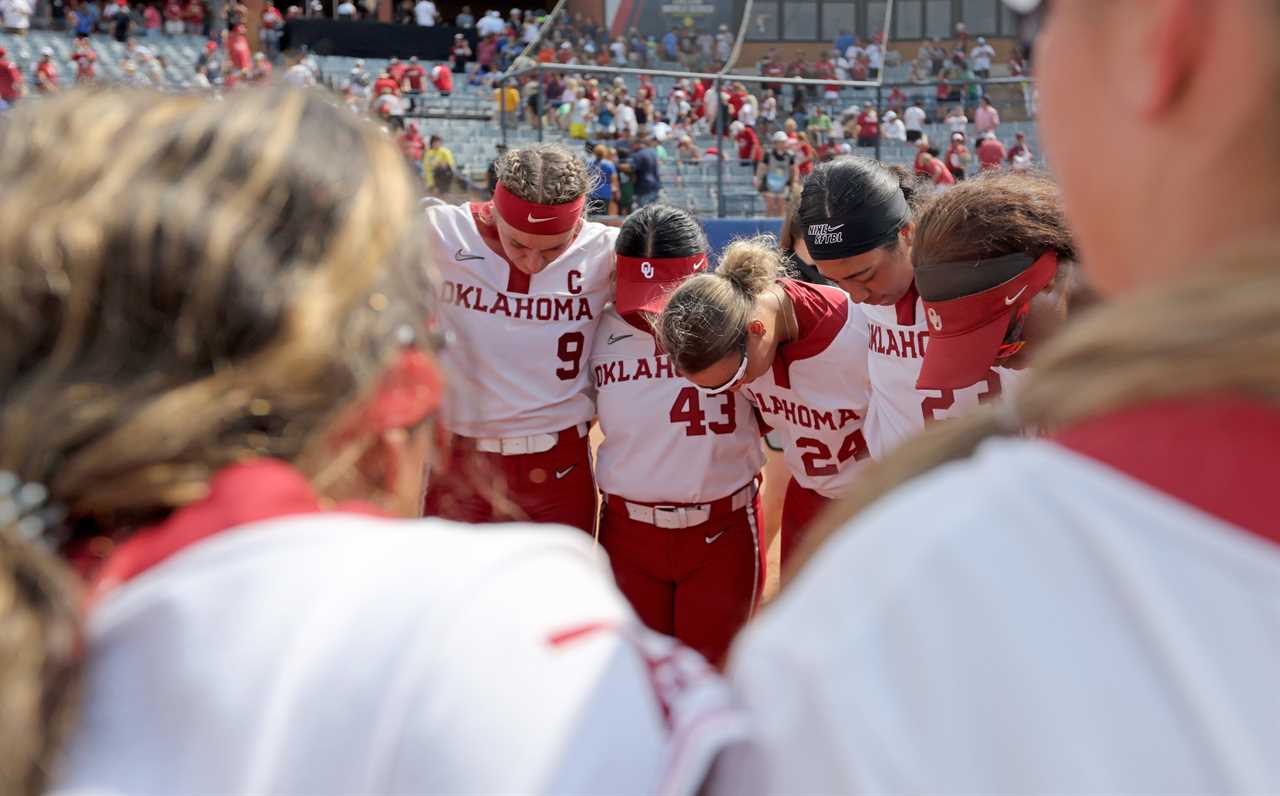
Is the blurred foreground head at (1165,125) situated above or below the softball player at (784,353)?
above

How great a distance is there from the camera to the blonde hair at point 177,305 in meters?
0.75

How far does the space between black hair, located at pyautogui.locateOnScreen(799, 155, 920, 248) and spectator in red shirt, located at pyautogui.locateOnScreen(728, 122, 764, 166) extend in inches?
438

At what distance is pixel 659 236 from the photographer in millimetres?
4289

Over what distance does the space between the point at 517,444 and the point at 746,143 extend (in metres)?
10.7

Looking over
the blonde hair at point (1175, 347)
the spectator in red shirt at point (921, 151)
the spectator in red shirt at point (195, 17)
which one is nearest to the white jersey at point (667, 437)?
the blonde hair at point (1175, 347)

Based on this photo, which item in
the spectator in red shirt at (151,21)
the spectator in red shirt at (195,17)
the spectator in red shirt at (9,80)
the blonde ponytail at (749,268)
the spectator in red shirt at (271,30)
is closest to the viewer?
the blonde ponytail at (749,268)

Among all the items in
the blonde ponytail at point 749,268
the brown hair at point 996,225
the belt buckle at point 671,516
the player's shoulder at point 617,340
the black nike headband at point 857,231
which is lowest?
the belt buckle at point 671,516

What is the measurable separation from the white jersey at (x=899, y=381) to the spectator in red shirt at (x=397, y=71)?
66.0 feet

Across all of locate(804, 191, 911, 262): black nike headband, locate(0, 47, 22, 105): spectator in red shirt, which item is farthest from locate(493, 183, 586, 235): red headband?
locate(0, 47, 22, 105): spectator in red shirt

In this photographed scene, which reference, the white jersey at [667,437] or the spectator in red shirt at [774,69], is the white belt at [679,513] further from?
the spectator in red shirt at [774,69]

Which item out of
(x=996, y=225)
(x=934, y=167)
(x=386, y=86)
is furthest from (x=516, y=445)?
(x=386, y=86)

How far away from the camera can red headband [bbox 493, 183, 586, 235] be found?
4539mm

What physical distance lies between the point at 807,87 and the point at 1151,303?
593 inches

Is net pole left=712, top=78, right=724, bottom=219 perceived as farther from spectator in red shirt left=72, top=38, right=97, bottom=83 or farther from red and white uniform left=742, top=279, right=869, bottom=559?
spectator in red shirt left=72, top=38, right=97, bottom=83
